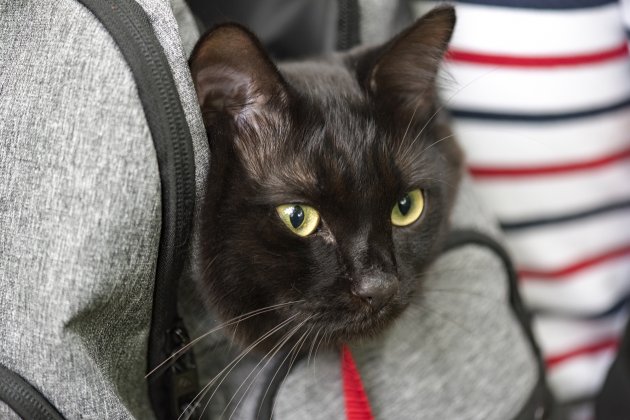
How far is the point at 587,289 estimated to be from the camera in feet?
3.04

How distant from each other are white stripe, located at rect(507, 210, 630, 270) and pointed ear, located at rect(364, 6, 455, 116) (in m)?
0.33

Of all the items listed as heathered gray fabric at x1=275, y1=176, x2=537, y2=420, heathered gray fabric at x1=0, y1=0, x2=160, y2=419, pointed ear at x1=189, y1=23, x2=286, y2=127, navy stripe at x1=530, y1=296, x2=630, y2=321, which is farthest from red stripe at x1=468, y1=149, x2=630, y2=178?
heathered gray fabric at x1=0, y1=0, x2=160, y2=419

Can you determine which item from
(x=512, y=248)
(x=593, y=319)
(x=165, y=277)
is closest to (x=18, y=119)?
(x=165, y=277)

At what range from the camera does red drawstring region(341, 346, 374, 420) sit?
647 mm

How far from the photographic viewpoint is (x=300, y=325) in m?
0.57

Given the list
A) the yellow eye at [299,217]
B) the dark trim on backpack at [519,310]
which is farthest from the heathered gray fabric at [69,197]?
the dark trim on backpack at [519,310]

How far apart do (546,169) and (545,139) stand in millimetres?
42

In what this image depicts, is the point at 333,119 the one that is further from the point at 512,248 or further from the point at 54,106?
the point at 512,248

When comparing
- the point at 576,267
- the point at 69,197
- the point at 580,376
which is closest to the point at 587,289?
Result: the point at 576,267

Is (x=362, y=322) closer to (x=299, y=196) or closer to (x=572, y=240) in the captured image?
(x=299, y=196)

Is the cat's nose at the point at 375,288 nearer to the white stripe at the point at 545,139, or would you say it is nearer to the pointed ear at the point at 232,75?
the pointed ear at the point at 232,75

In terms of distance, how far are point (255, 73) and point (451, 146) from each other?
27cm

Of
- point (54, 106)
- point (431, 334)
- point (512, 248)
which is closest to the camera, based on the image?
point (54, 106)

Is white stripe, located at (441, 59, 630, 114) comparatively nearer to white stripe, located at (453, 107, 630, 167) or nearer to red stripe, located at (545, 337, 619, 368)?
white stripe, located at (453, 107, 630, 167)
